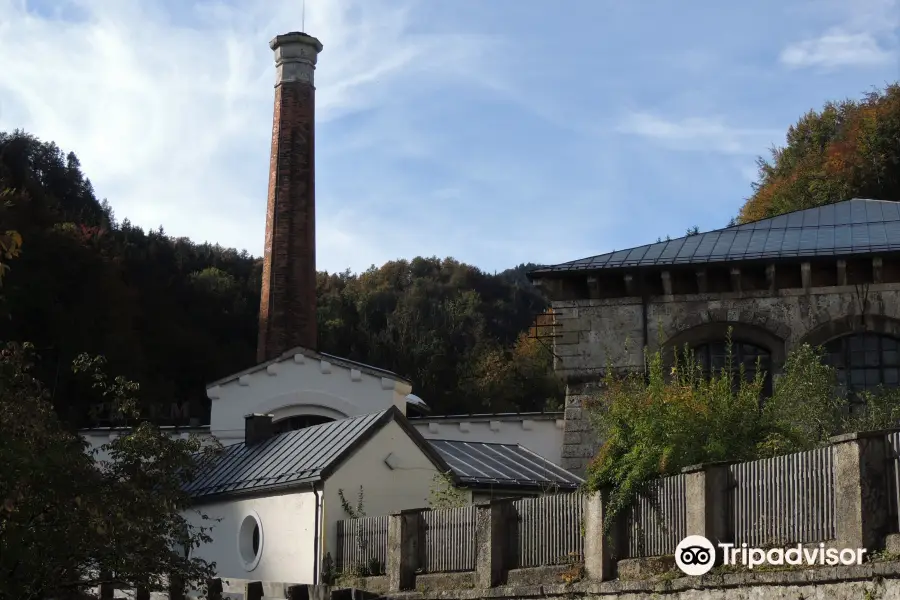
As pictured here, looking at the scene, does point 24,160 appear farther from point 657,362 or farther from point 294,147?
point 657,362

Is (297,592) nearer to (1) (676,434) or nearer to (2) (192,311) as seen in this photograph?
(1) (676,434)

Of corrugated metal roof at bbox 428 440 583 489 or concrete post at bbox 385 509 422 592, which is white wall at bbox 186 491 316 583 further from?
corrugated metal roof at bbox 428 440 583 489

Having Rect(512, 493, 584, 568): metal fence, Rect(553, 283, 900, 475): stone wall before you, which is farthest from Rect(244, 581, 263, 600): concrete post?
Rect(553, 283, 900, 475): stone wall

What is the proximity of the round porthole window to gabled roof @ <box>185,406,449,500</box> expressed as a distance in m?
0.49

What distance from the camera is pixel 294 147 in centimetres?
4194

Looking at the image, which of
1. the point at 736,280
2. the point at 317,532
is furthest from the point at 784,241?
the point at 317,532

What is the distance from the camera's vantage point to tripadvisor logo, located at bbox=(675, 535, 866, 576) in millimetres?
11703

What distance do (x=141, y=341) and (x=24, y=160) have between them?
9392 mm

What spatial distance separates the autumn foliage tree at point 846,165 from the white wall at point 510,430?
19.5 m

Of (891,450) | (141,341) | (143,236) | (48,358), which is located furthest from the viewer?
(143,236)

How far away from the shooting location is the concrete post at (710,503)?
13.3 meters

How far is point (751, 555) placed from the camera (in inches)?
507

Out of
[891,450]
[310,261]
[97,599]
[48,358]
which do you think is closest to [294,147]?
[310,261]

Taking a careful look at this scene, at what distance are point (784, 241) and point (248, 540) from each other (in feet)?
34.3
